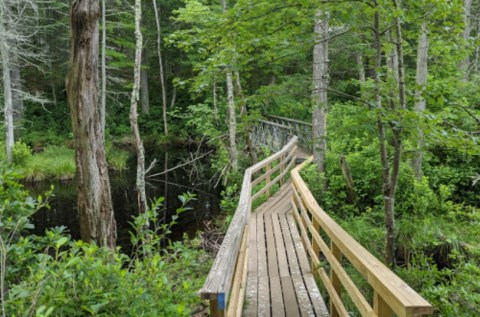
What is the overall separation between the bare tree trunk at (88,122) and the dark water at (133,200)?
→ 5949 mm

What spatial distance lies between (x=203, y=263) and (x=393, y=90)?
4.83m

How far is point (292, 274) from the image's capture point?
4.96m

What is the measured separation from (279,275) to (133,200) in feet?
32.2

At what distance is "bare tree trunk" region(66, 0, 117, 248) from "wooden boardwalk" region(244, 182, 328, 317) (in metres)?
1.90

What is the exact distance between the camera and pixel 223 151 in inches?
617

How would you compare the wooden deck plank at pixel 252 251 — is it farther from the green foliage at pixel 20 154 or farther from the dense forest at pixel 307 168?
the green foliage at pixel 20 154

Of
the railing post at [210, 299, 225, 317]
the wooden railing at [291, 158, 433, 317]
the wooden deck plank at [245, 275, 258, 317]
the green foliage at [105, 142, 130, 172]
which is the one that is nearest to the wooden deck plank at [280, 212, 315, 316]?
the wooden railing at [291, 158, 433, 317]

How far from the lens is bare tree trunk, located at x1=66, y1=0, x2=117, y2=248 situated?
13.0 feet

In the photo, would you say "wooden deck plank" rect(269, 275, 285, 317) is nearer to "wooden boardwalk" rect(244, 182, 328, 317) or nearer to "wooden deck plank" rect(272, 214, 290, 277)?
"wooden boardwalk" rect(244, 182, 328, 317)

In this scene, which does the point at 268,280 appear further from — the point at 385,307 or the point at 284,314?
the point at 385,307

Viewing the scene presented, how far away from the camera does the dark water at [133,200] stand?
11062 millimetres

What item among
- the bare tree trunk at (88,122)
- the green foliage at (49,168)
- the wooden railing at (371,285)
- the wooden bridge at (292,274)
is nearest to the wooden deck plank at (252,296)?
the wooden bridge at (292,274)

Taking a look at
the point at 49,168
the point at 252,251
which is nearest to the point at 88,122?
the point at 252,251

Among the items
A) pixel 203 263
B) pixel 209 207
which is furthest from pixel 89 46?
pixel 209 207
